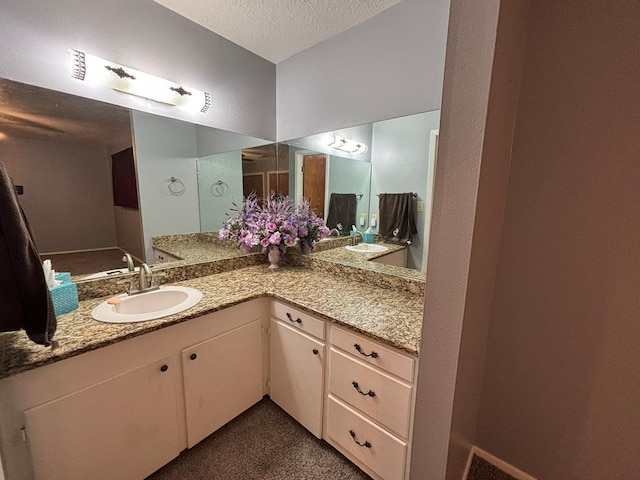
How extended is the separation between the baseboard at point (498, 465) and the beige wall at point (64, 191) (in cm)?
217

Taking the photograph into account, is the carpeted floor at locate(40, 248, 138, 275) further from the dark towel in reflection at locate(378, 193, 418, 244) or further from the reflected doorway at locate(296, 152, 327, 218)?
the dark towel in reflection at locate(378, 193, 418, 244)

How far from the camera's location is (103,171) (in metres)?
1.36

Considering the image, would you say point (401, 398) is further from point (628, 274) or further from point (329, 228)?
point (329, 228)

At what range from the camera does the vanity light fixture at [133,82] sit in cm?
122

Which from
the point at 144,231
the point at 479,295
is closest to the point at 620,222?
the point at 479,295

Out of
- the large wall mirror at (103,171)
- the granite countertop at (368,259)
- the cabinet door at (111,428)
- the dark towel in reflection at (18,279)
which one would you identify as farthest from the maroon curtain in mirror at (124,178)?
the granite countertop at (368,259)

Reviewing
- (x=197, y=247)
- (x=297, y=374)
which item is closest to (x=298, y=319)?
(x=297, y=374)

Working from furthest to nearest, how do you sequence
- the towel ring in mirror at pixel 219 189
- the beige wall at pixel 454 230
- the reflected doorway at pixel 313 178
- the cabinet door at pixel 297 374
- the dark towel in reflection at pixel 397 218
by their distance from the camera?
the reflected doorway at pixel 313 178, the towel ring in mirror at pixel 219 189, the dark towel in reflection at pixel 397 218, the cabinet door at pixel 297 374, the beige wall at pixel 454 230

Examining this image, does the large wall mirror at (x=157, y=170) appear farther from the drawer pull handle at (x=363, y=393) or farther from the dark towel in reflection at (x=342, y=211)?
the drawer pull handle at (x=363, y=393)

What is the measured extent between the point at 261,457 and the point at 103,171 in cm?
170

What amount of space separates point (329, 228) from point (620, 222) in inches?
57.8

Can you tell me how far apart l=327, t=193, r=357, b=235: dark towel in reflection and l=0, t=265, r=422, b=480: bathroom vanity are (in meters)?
0.52

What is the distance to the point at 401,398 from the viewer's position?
3.31ft

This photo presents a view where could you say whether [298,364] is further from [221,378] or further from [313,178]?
[313,178]
